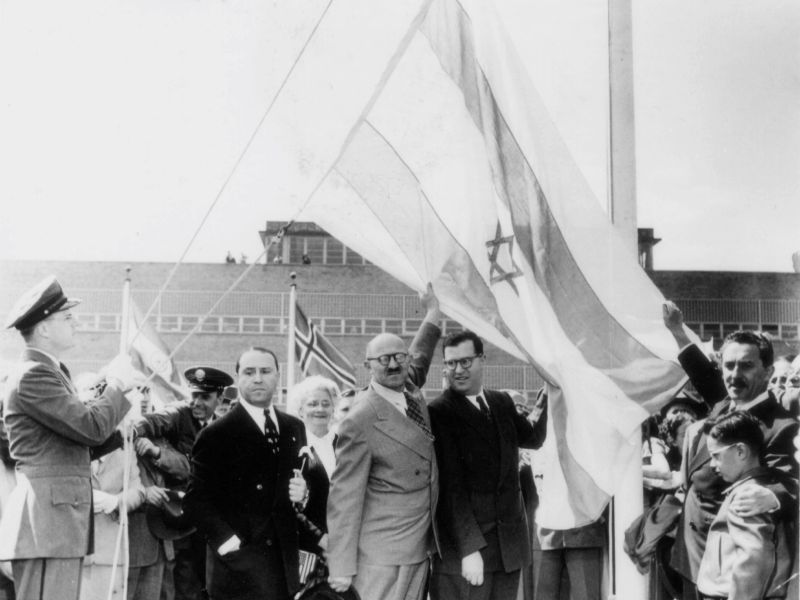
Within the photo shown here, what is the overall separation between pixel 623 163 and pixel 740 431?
147 centimetres

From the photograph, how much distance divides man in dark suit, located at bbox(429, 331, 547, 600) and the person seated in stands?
0.98 m

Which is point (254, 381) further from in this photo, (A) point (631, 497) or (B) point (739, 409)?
(B) point (739, 409)

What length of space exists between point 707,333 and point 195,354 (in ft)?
75.8

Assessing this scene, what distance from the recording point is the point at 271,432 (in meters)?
5.20

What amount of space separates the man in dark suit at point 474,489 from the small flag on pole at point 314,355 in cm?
856

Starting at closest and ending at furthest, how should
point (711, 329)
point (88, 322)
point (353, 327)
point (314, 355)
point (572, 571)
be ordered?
point (572, 571) → point (314, 355) → point (711, 329) → point (88, 322) → point (353, 327)

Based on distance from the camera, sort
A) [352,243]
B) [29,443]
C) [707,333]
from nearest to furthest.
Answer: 1. [29,443]
2. [352,243]
3. [707,333]

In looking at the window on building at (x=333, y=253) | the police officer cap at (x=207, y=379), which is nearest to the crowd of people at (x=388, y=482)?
the police officer cap at (x=207, y=379)

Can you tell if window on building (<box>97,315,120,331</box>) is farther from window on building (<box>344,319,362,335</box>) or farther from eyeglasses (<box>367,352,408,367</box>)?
eyeglasses (<box>367,352,408,367</box>)

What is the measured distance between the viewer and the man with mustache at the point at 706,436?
15.7 ft

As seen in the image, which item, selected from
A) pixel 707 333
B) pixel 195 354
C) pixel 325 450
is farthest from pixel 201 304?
pixel 325 450

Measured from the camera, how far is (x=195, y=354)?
4584cm

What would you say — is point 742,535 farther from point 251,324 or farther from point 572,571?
point 251,324

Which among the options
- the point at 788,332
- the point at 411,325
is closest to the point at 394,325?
the point at 411,325
